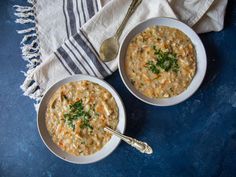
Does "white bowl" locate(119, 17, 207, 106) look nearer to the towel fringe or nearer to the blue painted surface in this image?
the blue painted surface

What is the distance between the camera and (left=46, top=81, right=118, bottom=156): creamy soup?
8.18 ft

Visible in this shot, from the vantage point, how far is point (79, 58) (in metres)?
2.60

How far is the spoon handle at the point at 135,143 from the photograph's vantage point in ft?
7.97

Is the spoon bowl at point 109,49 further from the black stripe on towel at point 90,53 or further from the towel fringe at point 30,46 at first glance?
the towel fringe at point 30,46

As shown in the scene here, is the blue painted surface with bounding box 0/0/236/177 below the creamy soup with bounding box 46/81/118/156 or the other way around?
below

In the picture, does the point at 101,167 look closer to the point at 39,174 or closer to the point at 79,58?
the point at 39,174

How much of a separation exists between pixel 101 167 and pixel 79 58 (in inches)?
25.9

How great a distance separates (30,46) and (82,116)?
0.57 m

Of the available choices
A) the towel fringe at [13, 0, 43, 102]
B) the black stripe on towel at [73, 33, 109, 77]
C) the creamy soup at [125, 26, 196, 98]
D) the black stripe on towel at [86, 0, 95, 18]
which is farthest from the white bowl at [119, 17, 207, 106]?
the towel fringe at [13, 0, 43, 102]

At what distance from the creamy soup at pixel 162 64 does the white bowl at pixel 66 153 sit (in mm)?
155

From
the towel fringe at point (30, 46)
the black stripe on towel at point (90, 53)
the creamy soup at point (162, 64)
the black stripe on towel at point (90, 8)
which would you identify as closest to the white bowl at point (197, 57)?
the creamy soup at point (162, 64)

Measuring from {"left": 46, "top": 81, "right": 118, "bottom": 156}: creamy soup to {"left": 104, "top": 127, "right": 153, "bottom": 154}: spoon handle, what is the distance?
0.20 ft

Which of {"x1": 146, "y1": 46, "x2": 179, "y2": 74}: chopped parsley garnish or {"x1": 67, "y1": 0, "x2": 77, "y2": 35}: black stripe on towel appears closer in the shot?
{"x1": 146, "y1": 46, "x2": 179, "y2": 74}: chopped parsley garnish

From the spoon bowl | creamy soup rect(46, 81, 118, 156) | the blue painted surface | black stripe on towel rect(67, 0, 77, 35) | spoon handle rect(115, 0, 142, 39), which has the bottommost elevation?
the blue painted surface
